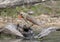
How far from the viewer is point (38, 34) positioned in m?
13.3

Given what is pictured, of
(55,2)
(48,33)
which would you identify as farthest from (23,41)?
(55,2)

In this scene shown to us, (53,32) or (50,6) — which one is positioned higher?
(50,6)

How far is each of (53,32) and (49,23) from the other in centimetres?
305

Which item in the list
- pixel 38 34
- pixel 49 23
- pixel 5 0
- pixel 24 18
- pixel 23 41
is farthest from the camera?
pixel 5 0

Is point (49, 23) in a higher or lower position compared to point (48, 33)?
higher

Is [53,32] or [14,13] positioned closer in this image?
[53,32]

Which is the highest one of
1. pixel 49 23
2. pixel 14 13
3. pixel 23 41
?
pixel 14 13

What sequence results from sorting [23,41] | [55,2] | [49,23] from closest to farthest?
[23,41] < [49,23] < [55,2]

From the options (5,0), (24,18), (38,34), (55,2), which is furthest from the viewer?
(55,2)

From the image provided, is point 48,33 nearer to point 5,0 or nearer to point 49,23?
point 49,23

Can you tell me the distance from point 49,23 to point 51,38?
388cm

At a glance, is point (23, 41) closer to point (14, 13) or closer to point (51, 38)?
point (51, 38)

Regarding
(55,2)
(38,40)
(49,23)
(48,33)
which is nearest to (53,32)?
(48,33)

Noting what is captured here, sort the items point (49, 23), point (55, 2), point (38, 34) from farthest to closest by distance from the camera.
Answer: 1. point (55, 2)
2. point (49, 23)
3. point (38, 34)
